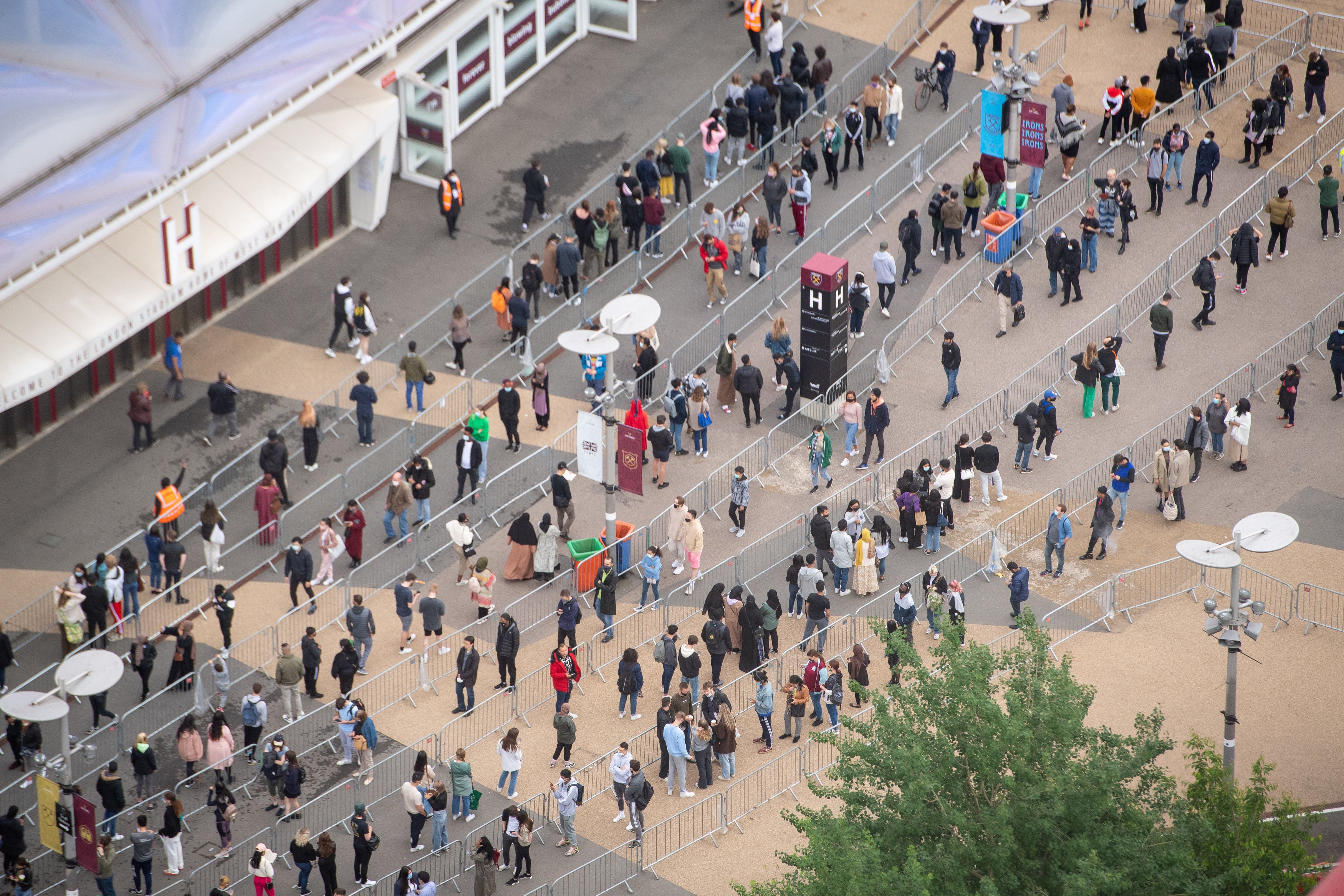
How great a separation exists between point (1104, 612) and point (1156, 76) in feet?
47.8

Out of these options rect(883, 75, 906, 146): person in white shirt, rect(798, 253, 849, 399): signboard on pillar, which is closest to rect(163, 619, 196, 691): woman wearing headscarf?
rect(798, 253, 849, 399): signboard on pillar

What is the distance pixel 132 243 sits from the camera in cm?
3419

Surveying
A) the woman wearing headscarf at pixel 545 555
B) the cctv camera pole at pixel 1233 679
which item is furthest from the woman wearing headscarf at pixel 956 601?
the woman wearing headscarf at pixel 545 555

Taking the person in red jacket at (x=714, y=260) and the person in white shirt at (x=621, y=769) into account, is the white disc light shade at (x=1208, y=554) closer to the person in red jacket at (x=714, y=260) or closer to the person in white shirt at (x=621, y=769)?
the person in white shirt at (x=621, y=769)

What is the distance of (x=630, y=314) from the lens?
28422 millimetres

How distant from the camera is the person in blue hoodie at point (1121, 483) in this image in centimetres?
3092

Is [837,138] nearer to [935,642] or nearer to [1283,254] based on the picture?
[1283,254]

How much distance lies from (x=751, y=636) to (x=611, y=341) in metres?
4.96

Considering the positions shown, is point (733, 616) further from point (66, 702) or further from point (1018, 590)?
point (66, 702)

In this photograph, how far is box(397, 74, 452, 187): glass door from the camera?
3859 centimetres

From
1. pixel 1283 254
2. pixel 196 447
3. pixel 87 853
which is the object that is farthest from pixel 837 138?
pixel 87 853

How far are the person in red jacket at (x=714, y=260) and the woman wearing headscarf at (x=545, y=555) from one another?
664cm

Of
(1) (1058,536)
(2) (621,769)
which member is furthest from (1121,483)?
(2) (621,769)

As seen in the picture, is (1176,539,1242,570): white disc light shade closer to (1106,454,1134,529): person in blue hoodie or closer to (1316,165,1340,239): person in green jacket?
(1106,454,1134,529): person in blue hoodie
